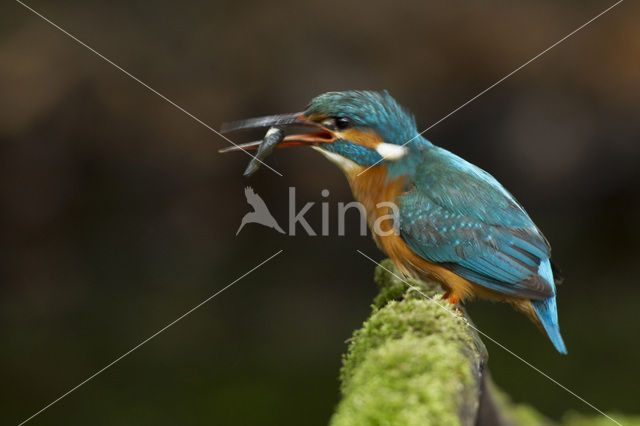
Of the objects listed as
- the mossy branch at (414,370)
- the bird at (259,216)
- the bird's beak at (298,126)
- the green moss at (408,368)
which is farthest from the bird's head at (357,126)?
the bird at (259,216)

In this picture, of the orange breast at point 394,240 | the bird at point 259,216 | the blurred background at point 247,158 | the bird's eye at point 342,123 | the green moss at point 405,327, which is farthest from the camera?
the bird at point 259,216

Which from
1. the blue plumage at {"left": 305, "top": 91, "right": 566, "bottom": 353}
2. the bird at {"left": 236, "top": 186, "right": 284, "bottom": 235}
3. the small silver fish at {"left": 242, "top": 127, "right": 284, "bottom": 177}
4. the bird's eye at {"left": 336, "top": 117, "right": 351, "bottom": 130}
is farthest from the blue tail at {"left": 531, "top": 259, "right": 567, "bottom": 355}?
the bird at {"left": 236, "top": 186, "right": 284, "bottom": 235}

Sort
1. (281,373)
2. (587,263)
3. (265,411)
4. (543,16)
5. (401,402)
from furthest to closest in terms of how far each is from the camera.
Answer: (543,16), (587,263), (281,373), (265,411), (401,402)

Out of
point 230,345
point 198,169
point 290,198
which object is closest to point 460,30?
point 290,198

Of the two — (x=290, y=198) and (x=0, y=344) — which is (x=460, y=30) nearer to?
(x=290, y=198)

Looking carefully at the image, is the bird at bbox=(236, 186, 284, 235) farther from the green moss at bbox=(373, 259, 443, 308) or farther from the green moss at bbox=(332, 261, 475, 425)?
the green moss at bbox=(332, 261, 475, 425)

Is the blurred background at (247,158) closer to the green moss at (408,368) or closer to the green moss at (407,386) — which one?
the green moss at (408,368)
